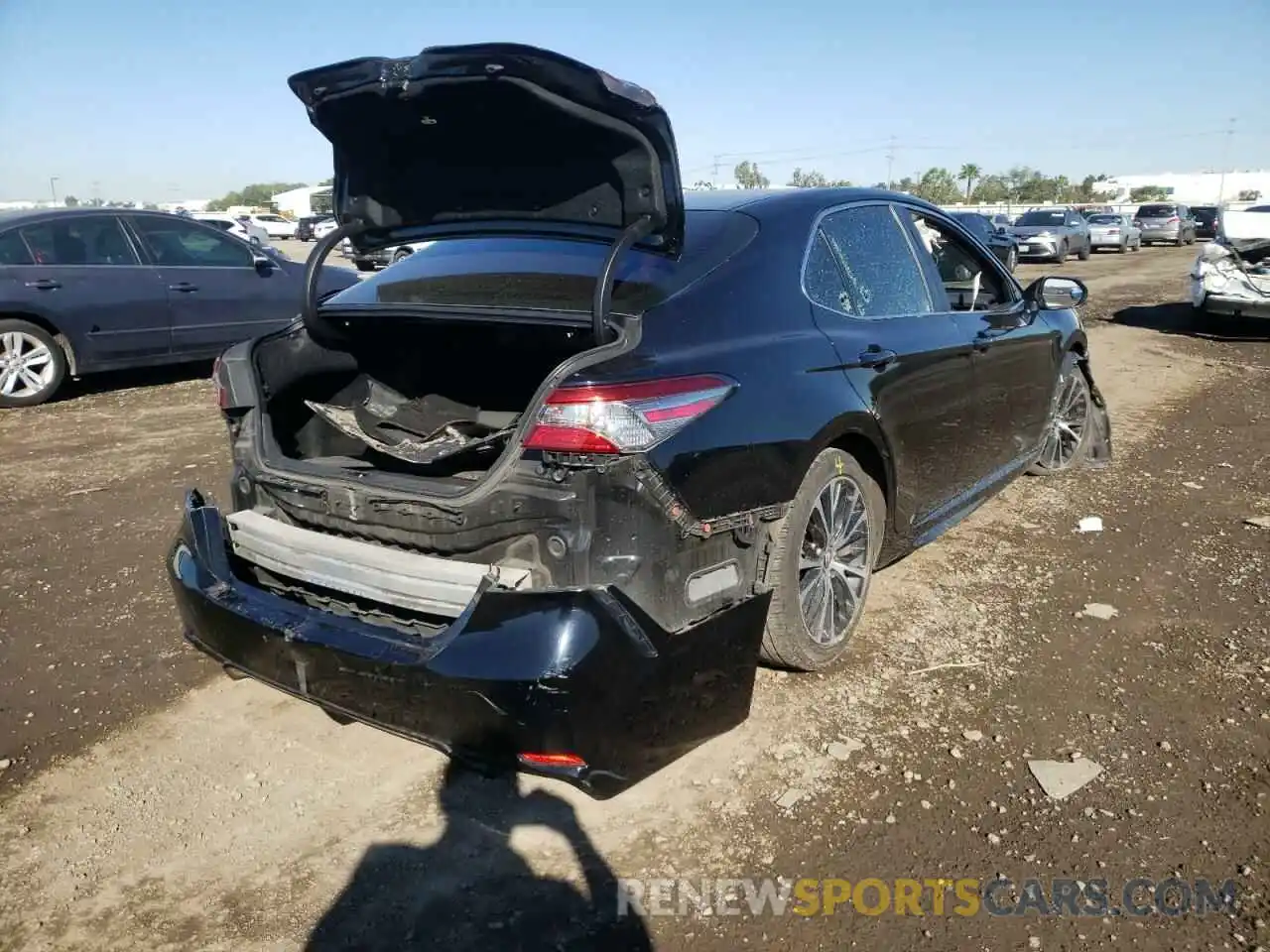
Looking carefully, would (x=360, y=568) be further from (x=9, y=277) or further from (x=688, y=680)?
(x=9, y=277)

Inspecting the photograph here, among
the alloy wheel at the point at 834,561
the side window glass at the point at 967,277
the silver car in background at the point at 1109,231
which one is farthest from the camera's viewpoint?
the silver car in background at the point at 1109,231

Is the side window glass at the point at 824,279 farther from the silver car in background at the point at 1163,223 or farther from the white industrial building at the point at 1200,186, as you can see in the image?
the white industrial building at the point at 1200,186

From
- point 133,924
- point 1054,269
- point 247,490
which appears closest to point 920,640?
point 247,490

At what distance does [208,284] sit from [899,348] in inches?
292

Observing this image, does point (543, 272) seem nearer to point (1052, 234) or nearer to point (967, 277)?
point (967, 277)

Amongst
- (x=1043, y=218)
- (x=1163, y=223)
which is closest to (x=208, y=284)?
(x=1043, y=218)

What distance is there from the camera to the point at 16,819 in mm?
2738

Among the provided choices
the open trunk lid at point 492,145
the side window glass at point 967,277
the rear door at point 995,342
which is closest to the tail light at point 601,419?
the open trunk lid at point 492,145

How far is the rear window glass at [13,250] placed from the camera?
801 centimetres

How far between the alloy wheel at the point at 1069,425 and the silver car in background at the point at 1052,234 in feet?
76.5

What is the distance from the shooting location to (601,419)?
2.38 meters

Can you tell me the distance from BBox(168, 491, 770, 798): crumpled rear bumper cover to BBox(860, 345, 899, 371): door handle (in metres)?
1.09

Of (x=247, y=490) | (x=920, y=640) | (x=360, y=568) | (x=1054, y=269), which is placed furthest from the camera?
(x=1054, y=269)

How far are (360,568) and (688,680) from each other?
947 mm
